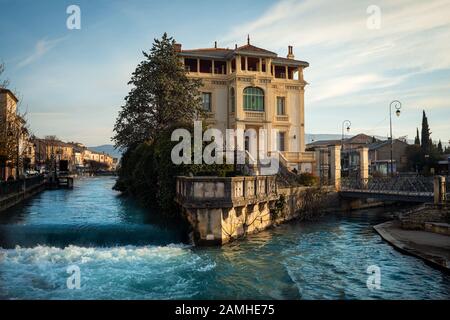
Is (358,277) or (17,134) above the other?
(17,134)

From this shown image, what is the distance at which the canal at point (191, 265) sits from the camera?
40.7ft

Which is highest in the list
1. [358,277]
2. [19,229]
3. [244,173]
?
[244,173]

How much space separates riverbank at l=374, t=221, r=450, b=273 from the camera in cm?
1535

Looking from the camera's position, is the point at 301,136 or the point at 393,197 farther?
the point at 301,136

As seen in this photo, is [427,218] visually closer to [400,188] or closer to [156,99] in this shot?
[400,188]

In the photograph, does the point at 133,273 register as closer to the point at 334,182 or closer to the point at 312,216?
the point at 312,216

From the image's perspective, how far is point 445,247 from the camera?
17.3 meters

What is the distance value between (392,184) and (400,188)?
751 millimetres

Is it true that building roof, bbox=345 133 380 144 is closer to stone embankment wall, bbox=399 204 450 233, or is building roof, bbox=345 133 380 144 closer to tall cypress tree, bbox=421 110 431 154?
tall cypress tree, bbox=421 110 431 154

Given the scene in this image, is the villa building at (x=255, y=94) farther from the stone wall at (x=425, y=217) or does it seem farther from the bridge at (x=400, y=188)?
the stone wall at (x=425, y=217)

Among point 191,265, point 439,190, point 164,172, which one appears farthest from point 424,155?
point 191,265

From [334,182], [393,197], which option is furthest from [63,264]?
[334,182]

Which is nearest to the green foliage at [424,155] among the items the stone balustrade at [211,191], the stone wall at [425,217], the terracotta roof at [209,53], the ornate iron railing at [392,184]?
the ornate iron railing at [392,184]

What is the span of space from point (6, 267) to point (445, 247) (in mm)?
18232
